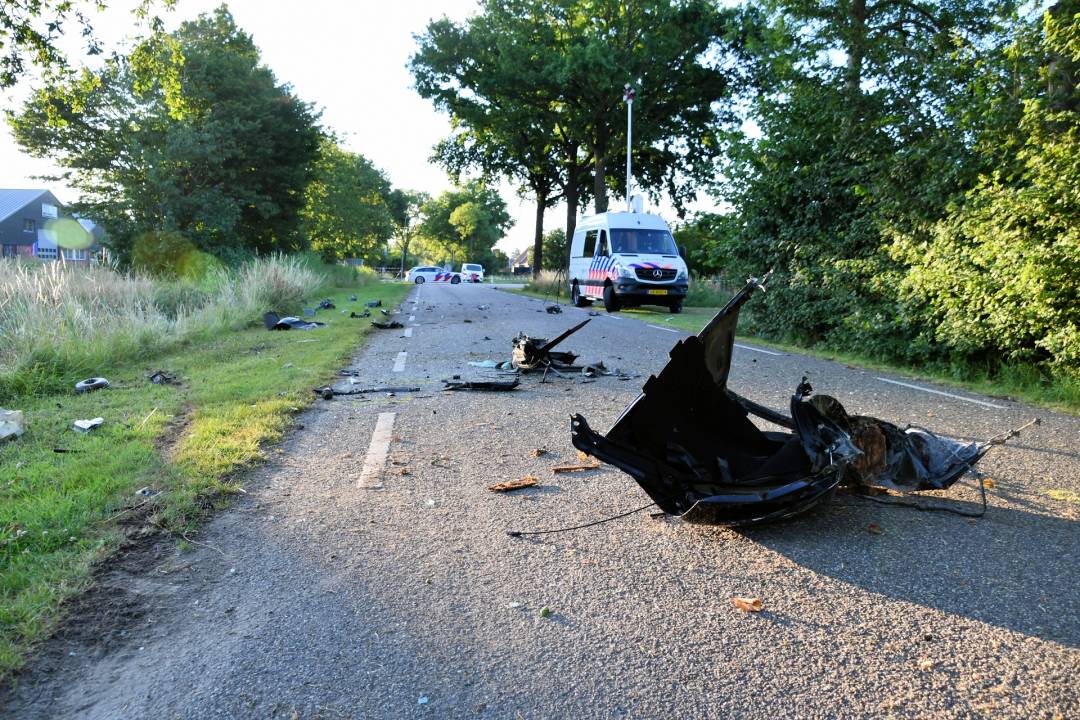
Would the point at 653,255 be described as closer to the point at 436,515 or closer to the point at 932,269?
the point at 932,269

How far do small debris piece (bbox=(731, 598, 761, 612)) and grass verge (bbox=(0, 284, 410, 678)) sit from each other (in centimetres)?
260

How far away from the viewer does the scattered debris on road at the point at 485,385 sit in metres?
7.59

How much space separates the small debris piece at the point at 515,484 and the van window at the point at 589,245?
18.5 m

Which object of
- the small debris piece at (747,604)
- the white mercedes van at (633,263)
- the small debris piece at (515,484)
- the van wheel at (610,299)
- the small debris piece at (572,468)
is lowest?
the small debris piece at (515,484)

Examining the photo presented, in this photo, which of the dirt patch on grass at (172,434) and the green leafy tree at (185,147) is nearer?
the dirt patch on grass at (172,434)

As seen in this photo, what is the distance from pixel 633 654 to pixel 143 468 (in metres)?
3.58

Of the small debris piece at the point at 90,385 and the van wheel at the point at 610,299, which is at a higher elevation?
the van wheel at the point at 610,299

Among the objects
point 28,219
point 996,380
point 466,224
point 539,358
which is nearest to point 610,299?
point 539,358

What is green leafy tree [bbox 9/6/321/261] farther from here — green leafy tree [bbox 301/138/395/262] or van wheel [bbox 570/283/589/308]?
van wheel [bbox 570/283/589/308]

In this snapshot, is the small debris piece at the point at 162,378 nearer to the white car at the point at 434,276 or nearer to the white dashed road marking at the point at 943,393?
the white dashed road marking at the point at 943,393

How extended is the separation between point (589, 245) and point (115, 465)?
768 inches

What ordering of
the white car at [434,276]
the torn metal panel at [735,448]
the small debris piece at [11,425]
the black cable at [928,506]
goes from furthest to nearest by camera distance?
the white car at [434,276]
the small debris piece at [11,425]
the black cable at [928,506]
the torn metal panel at [735,448]

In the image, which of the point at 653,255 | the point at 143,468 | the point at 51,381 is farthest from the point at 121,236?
the point at 143,468

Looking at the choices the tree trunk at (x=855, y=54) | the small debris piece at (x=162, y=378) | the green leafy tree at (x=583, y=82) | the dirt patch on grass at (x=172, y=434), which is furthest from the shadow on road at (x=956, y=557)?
the green leafy tree at (x=583, y=82)
